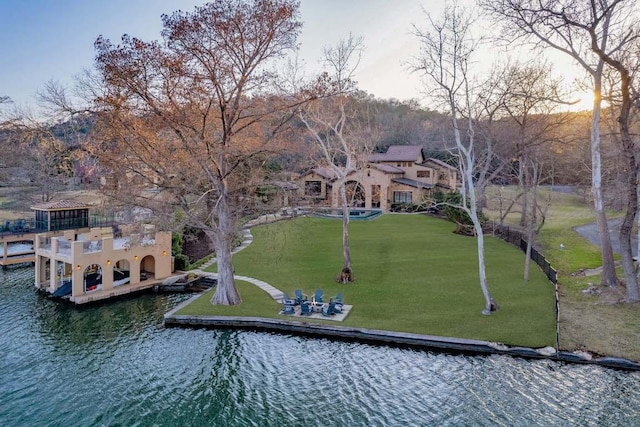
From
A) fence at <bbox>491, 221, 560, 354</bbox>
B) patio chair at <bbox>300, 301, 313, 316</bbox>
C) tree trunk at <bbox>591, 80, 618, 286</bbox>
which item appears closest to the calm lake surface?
patio chair at <bbox>300, 301, 313, 316</bbox>

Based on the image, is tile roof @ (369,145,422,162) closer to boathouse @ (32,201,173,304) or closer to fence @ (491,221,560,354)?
fence @ (491,221,560,354)

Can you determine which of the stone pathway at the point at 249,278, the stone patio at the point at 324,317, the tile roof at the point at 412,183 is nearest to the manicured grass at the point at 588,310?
the stone patio at the point at 324,317

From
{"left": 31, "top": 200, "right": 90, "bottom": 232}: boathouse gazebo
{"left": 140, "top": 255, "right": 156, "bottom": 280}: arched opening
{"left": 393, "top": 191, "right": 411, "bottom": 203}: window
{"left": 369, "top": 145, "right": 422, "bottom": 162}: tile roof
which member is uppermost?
{"left": 369, "top": 145, "right": 422, "bottom": 162}: tile roof

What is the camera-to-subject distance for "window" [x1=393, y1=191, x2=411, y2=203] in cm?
4478

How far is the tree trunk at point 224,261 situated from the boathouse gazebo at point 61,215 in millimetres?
13379

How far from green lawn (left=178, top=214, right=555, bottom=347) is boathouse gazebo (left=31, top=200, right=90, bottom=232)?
35.0 ft

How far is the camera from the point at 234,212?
56.9 feet

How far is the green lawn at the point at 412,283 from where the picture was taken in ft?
45.1

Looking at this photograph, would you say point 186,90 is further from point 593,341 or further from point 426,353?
point 593,341

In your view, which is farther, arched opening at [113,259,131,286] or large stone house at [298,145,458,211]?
large stone house at [298,145,458,211]

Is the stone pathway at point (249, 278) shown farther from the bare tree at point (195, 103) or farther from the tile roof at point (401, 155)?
the tile roof at point (401, 155)

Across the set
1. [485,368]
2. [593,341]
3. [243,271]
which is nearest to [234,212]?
[243,271]

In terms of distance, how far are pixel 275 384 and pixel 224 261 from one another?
6.81 metres

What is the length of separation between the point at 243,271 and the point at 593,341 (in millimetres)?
15371
